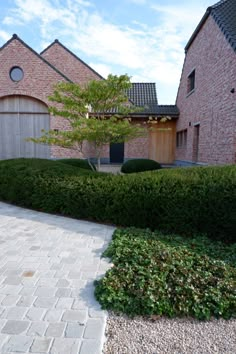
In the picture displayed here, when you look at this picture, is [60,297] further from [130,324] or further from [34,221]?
[34,221]

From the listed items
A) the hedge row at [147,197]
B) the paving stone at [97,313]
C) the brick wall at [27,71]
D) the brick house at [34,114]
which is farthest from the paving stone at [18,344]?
the brick wall at [27,71]

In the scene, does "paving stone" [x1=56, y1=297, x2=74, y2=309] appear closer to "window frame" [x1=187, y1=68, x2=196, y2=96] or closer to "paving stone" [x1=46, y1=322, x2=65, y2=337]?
"paving stone" [x1=46, y1=322, x2=65, y2=337]

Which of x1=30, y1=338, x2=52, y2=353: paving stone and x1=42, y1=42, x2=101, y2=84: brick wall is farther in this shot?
x1=42, y1=42, x2=101, y2=84: brick wall

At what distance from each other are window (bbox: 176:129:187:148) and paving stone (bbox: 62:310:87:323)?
11833 mm

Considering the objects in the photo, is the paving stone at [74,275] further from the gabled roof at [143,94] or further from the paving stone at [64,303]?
the gabled roof at [143,94]

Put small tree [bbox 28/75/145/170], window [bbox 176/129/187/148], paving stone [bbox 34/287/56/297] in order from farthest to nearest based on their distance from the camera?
window [bbox 176/129/187/148] → small tree [bbox 28/75/145/170] → paving stone [bbox 34/287/56/297]

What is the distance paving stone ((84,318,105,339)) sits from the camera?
2137 mm

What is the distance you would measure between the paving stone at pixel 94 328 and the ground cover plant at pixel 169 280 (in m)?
0.20

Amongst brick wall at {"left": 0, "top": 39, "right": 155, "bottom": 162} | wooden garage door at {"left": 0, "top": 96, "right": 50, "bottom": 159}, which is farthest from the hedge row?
wooden garage door at {"left": 0, "top": 96, "right": 50, "bottom": 159}

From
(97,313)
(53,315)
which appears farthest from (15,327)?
(97,313)

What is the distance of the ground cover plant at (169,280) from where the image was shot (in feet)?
8.21

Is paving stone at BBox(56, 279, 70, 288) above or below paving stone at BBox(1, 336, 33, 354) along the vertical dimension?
above

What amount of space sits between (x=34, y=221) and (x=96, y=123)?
9.29 feet

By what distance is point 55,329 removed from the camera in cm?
220
